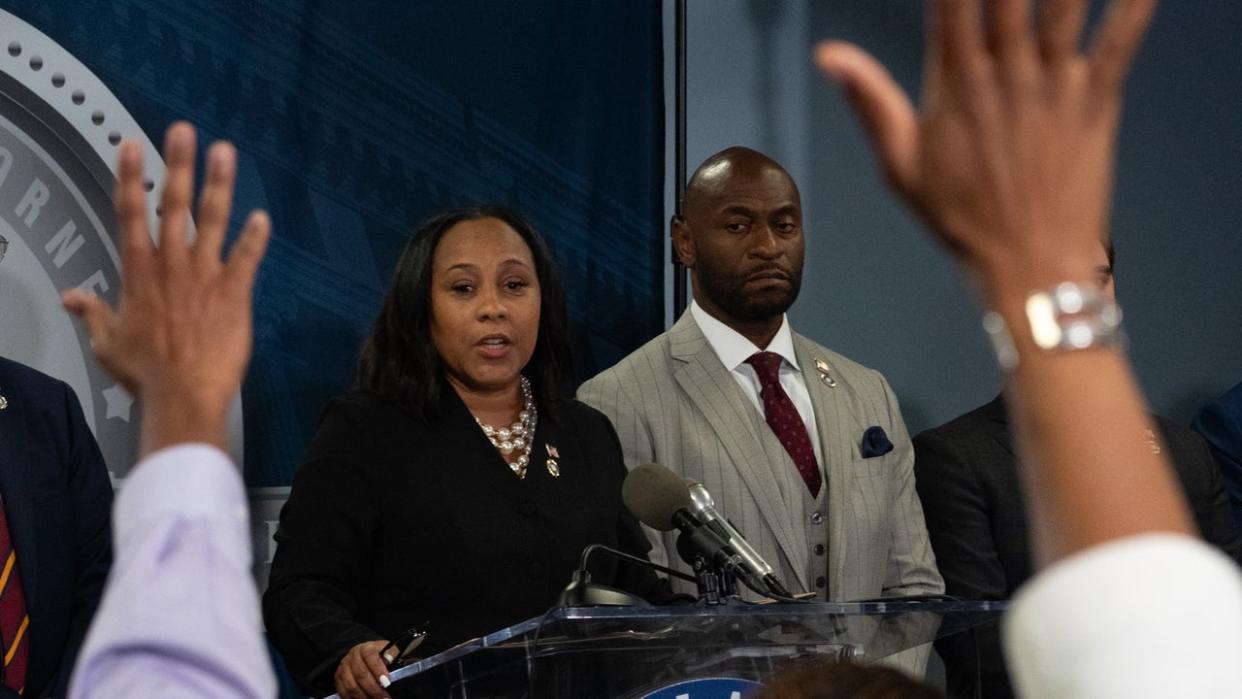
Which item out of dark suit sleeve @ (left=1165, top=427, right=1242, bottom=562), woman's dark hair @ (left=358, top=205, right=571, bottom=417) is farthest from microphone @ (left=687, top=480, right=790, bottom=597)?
dark suit sleeve @ (left=1165, top=427, right=1242, bottom=562)

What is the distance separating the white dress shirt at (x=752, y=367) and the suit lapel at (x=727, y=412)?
1.1 inches

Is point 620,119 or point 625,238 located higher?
point 620,119

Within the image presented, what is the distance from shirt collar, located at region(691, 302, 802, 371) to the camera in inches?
160

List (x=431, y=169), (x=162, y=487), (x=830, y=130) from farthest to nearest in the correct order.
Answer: (x=830, y=130) < (x=431, y=169) < (x=162, y=487)

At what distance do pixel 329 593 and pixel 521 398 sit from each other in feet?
2.07

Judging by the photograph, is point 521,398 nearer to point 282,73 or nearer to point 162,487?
point 282,73

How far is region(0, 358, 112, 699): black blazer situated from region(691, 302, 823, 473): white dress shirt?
1618mm

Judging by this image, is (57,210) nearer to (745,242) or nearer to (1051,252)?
(745,242)

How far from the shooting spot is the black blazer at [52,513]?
9.35 ft

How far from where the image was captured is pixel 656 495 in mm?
2395

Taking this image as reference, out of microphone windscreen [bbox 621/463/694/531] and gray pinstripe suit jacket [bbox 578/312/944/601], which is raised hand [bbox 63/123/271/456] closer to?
microphone windscreen [bbox 621/463/694/531]

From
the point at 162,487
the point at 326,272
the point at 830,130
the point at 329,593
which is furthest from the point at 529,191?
the point at 162,487

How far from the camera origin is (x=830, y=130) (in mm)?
5168

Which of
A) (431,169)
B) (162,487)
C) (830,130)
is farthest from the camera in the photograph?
(830,130)
